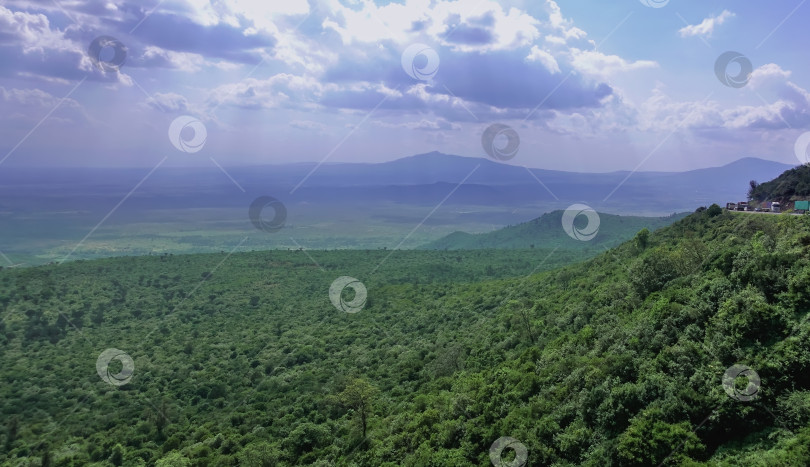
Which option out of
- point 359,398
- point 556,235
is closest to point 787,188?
point 359,398

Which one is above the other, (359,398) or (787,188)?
(787,188)

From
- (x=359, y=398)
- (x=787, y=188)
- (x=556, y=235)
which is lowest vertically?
(x=359, y=398)

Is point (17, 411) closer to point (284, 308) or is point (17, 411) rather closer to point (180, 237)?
point (284, 308)

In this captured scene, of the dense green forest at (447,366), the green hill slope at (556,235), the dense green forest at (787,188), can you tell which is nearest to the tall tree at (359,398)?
the dense green forest at (447,366)

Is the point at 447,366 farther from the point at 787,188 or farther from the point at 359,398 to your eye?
the point at 787,188

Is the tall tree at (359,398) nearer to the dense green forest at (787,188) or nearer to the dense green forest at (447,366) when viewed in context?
the dense green forest at (447,366)

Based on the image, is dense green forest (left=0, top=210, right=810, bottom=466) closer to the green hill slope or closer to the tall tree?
the tall tree
